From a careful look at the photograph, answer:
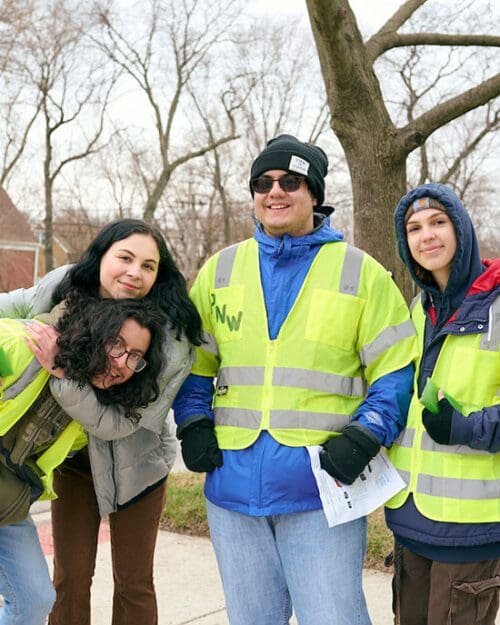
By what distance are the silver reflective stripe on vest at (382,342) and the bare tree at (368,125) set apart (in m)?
2.90

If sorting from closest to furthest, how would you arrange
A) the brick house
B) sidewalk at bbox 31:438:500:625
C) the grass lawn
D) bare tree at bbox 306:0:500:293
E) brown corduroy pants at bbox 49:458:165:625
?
brown corduroy pants at bbox 49:458:165:625, sidewalk at bbox 31:438:500:625, the grass lawn, bare tree at bbox 306:0:500:293, the brick house

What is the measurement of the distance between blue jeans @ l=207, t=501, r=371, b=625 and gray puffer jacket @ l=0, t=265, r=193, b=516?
0.38 meters

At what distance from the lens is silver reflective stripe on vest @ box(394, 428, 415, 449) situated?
8.59 ft

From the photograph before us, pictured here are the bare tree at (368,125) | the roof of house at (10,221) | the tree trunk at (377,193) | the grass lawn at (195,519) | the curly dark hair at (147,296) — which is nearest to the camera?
the curly dark hair at (147,296)

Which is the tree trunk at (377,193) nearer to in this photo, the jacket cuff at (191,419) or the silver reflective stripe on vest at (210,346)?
the silver reflective stripe on vest at (210,346)

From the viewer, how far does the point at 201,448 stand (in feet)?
8.92

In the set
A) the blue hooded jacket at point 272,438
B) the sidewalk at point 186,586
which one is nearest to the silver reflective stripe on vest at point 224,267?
the blue hooded jacket at point 272,438

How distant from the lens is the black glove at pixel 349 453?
2.53m

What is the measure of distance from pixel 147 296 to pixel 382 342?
0.92m

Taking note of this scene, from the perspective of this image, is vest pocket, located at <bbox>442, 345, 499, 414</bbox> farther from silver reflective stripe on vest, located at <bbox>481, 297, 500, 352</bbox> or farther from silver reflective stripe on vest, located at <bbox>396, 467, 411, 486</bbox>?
silver reflective stripe on vest, located at <bbox>396, 467, 411, 486</bbox>

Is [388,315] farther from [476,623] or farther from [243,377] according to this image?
[476,623]

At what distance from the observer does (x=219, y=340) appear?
9.39ft

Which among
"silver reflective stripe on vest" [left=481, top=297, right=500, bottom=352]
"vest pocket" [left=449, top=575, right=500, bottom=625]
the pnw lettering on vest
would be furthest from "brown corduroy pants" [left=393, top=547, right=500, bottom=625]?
the pnw lettering on vest

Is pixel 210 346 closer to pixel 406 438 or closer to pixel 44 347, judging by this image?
pixel 44 347
